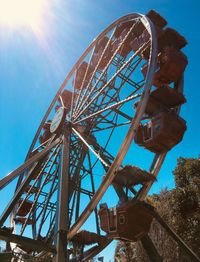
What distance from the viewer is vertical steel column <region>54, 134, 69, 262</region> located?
640cm

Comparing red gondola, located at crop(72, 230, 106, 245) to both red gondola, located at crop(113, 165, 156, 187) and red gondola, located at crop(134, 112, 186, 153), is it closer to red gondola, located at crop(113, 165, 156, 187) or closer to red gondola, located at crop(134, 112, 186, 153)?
red gondola, located at crop(113, 165, 156, 187)

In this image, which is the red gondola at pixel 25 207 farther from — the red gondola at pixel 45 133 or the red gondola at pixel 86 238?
the red gondola at pixel 86 238

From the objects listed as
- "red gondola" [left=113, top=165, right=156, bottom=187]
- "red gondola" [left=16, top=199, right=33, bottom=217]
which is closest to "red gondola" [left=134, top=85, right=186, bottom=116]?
"red gondola" [left=113, top=165, right=156, bottom=187]

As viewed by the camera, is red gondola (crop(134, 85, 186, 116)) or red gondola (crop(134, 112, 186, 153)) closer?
red gondola (crop(134, 112, 186, 153))

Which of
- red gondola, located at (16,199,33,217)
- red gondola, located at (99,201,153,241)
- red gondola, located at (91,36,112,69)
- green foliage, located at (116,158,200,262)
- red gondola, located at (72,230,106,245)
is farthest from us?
green foliage, located at (116,158,200,262)

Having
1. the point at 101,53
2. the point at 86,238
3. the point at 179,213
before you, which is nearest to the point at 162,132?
the point at 86,238

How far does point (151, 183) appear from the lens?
265 inches

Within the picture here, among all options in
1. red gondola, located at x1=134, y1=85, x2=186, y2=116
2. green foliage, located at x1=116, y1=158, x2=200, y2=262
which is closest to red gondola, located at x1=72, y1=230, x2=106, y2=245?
red gondola, located at x1=134, y1=85, x2=186, y2=116

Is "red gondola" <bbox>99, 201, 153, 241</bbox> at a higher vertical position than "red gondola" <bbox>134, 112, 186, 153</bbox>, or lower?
lower

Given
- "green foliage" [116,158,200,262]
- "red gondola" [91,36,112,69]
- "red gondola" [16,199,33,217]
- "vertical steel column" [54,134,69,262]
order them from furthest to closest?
"green foliage" [116,158,200,262] < "red gondola" [16,199,33,217] < "red gondola" [91,36,112,69] < "vertical steel column" [54,134,69,262]

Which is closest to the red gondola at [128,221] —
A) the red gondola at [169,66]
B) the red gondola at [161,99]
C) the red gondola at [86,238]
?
the red gondola at [86,238]

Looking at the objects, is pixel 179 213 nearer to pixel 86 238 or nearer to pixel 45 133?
pixel 45 133

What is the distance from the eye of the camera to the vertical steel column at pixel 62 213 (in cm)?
640

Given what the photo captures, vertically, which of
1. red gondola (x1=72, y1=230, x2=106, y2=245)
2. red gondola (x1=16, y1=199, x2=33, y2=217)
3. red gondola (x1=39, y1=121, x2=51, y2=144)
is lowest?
red gondola (x1=72, y1=230, x2=106, y2=245)
